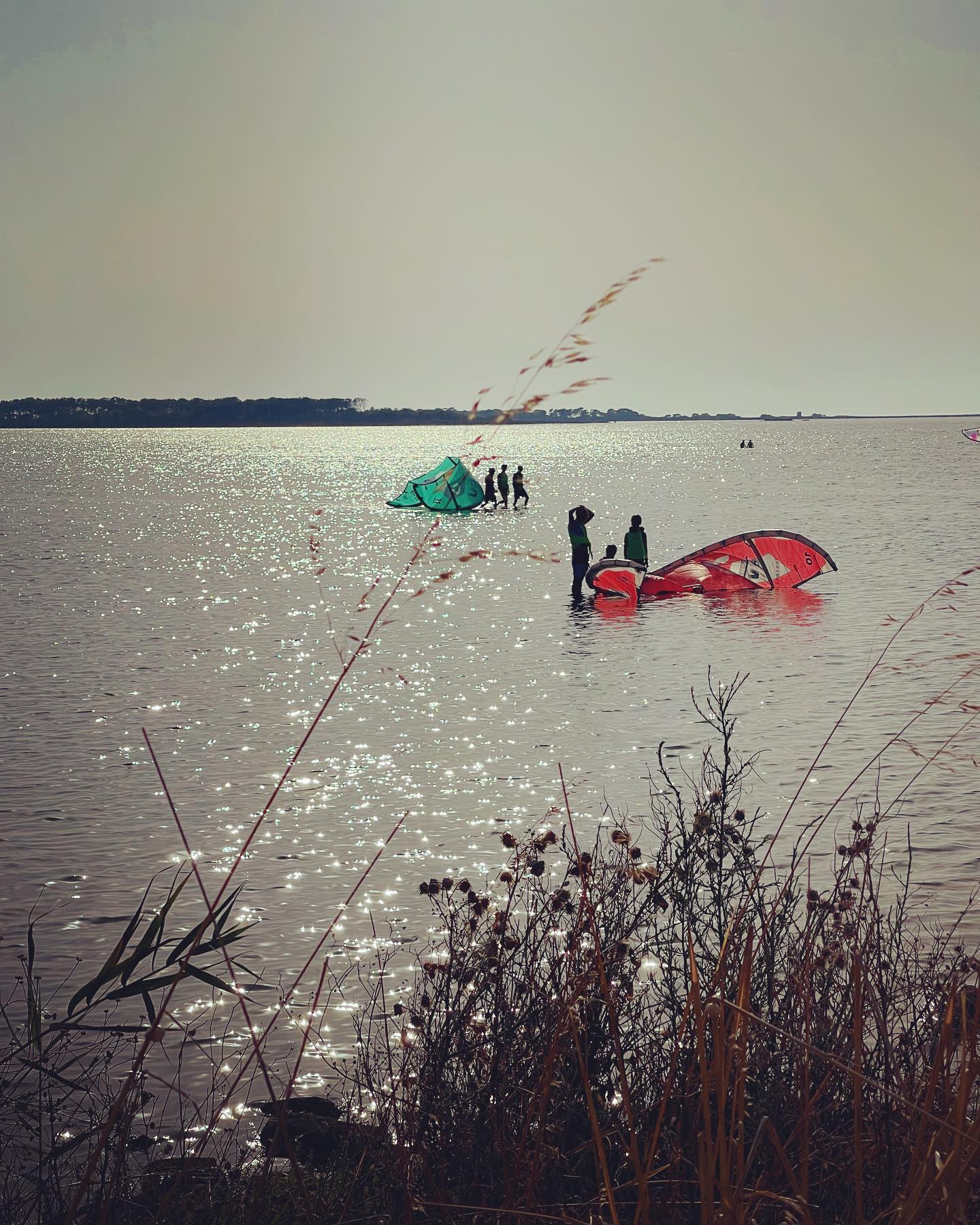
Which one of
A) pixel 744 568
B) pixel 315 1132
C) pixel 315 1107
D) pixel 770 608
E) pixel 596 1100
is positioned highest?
pixel 596 1100

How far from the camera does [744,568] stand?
2933 centimetres

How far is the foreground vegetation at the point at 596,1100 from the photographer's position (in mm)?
2453

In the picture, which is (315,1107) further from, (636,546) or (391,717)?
(636,546)

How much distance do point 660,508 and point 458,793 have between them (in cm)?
5523

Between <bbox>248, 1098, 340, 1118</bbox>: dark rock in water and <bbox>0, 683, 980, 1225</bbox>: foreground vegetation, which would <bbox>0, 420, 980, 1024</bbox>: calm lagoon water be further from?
<bbox>248, 1098, 340, 1118</bbox>: dark rock in water

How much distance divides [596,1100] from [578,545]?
22786mm

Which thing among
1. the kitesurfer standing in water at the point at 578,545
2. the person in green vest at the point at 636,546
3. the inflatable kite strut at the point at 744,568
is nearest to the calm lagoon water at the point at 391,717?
the kitesurfer standing in water at the point at 578,545

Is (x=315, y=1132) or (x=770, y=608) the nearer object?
(x=315, y=1132)

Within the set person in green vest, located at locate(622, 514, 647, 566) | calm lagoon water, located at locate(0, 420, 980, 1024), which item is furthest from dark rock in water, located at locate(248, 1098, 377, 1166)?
person in green vest, located at locate(622, 514, 647, 566)

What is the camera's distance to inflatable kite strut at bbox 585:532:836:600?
28.8m

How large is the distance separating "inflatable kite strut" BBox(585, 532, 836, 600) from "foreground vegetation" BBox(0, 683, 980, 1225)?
22.9m

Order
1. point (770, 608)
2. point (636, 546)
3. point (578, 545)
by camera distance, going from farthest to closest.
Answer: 1. point (636, 546)
2. point (578, 545)
3. point (770, 608)

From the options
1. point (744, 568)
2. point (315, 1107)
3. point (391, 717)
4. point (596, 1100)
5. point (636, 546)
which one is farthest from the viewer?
point (744, 568)

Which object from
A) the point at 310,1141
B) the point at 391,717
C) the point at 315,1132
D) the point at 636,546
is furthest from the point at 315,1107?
the point at 636,546
